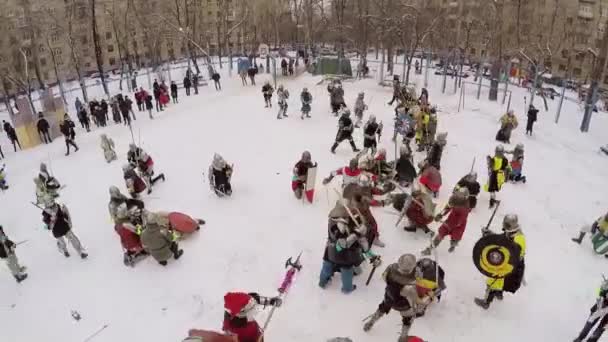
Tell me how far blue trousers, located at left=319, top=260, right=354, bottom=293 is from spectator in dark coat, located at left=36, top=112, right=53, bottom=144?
16.3 meters

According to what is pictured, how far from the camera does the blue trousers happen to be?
24.1 feet

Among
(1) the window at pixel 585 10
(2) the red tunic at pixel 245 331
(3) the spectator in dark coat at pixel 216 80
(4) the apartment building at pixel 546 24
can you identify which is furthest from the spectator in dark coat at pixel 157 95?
(1) the window at pixel 585 10

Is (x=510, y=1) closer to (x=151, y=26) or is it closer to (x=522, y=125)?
(x=522, y=125)

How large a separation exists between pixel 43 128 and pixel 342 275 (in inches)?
657

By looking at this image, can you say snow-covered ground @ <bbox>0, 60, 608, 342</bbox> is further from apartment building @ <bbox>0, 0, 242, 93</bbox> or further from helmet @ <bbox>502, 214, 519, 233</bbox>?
apartment building @ <bbox>0, 0, 242, 93</bbox>

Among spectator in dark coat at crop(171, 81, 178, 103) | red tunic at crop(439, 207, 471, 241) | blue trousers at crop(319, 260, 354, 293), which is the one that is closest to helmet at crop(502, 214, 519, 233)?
red tunic at crop(439, 207, 471, 241)

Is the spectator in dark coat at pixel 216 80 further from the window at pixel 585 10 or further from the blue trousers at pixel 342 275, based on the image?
the window at pixel 585 10

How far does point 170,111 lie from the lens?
21.1 metres

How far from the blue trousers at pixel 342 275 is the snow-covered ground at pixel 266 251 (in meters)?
0.17

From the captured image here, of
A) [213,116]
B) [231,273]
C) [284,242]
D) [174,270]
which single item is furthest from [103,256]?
[213,116]

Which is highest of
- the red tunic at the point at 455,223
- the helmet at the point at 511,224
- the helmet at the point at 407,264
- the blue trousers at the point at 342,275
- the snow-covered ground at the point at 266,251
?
A: the helmet at the point at 511,224

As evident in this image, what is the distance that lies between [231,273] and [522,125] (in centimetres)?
1470

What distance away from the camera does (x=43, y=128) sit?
1888 cm

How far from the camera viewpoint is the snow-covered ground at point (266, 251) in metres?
7.16
